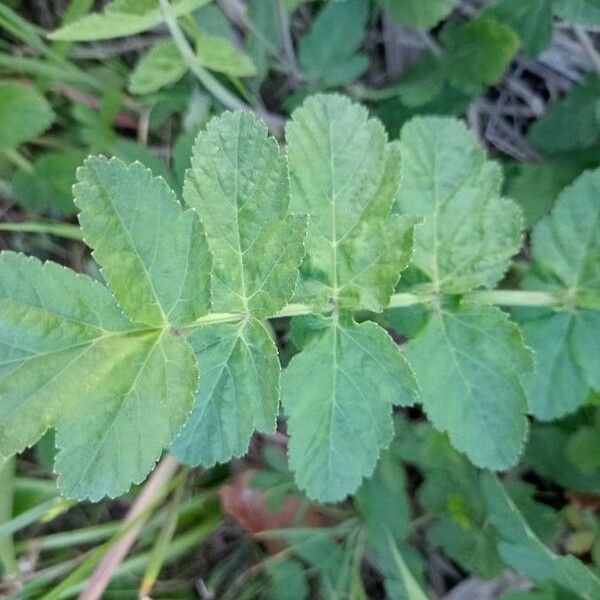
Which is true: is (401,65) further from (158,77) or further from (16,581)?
(16,581)

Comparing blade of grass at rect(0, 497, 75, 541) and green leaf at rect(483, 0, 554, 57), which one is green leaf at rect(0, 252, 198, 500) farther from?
green leaf at rect(483, 0, 554, 57)

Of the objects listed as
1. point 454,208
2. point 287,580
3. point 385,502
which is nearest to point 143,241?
point 454,208

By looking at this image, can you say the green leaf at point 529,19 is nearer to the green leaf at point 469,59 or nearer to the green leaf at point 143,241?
the green leaf at point 469,59

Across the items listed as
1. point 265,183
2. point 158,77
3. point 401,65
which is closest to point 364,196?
point 265,183

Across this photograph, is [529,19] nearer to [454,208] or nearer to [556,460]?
[454,208]

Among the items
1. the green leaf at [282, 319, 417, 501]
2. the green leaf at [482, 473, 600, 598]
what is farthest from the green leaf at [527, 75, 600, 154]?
the green leaf at [282, 319, 417, 501]

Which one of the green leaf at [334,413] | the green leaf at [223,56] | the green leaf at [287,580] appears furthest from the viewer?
the green leaf at [287,580]

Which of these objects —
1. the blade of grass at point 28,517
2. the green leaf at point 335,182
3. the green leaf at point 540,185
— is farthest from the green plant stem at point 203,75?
the blade of grass at point 28,517
